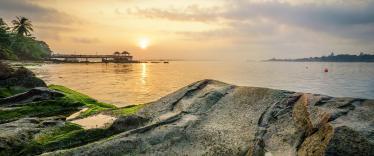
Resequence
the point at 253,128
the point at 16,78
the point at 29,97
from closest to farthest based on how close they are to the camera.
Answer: the point at 253,128
the point at 29,97
the point at 16,78

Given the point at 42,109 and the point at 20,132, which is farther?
the point at 42,109

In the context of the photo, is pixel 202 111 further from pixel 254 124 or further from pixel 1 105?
pixel 1 105

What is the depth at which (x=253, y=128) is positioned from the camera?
8.73 meters

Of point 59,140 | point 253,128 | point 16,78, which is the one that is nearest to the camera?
point 253,128

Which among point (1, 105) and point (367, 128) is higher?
point (367, 128)

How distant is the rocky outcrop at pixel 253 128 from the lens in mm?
7385

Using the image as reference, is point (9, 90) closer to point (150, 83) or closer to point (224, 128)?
point (224, 128)

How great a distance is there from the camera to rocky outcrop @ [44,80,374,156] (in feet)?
24.2

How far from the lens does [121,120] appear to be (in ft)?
33.9

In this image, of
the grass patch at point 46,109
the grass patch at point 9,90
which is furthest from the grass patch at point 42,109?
the grass patch at point 9,90

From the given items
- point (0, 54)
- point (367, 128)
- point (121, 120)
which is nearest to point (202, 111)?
point (121, 120)

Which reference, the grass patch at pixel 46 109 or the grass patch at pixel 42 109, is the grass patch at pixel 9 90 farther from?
the grass patch at pixel 42 109

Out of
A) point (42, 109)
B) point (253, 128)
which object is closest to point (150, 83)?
point (42, 109)

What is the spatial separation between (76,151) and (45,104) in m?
11.2
